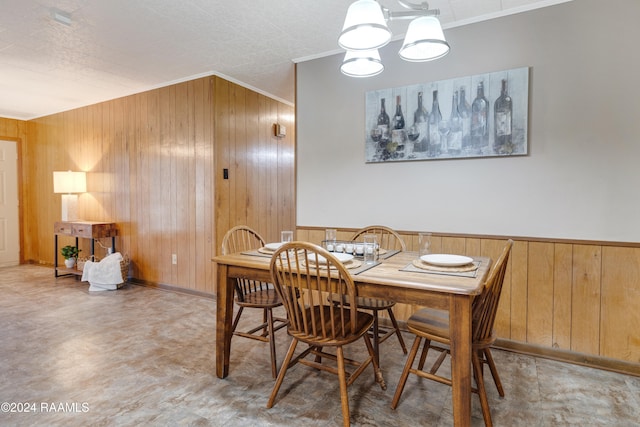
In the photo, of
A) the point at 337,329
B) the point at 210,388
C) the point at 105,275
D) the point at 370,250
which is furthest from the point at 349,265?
the point at 105,275

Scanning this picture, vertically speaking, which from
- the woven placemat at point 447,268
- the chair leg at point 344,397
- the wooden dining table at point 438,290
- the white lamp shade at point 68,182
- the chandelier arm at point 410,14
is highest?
the chandelier arm at point 410,14

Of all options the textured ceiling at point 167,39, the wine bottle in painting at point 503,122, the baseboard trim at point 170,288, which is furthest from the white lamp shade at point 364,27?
the baseboard trim at point 170,288

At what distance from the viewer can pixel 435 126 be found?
2.61 meters

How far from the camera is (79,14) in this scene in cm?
247

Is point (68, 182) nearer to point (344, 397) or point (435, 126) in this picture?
point (435, 126)

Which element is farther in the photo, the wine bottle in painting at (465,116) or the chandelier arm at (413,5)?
the wine bottle in painting at (465,116)

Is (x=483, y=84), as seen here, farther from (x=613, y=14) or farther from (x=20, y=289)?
(x=20, y=289)

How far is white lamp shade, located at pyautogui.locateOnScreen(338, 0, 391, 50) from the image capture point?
147 centimetres

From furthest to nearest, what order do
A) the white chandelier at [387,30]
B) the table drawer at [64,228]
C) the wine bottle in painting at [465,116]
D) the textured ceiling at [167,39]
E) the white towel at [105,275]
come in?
1. the table drawer at [64,228]
2. the white towel at [105,275]
3. the wine bottle in painting at [465,116]
4. the textured ceiling at [167,39]
5. the white chandelier at [387,30]

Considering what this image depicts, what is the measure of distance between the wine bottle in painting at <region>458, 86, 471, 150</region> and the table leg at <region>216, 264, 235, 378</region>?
73.2 inches

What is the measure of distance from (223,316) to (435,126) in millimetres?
1978

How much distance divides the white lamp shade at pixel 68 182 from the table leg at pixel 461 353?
5.06 m

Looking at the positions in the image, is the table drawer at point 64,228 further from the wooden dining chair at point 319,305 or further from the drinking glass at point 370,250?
the drinking glass at point 370,250

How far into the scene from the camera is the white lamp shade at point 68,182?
4.61 m
